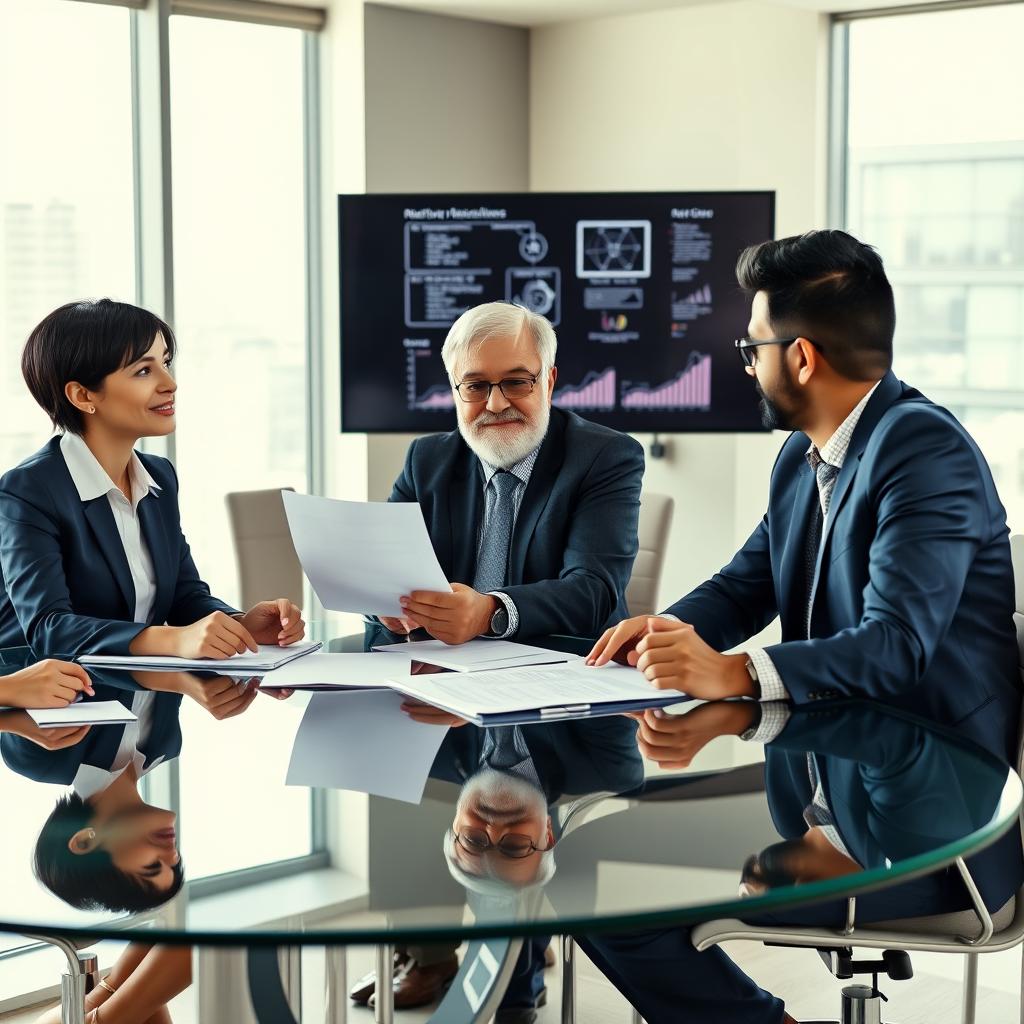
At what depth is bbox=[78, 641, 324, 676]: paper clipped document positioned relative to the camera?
7.30ft

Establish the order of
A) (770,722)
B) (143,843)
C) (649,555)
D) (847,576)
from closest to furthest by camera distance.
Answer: (143,843)
(770,722)
(847,576)
(649,555)

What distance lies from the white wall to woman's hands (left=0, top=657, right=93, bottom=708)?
3.19 metres

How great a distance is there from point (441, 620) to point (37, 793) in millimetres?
826

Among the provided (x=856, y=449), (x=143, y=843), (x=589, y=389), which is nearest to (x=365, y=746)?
(x=143, y=843)

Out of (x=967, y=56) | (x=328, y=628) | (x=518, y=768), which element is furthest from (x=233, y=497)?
(x=967, y=56)

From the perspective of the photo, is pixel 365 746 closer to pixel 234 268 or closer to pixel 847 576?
pixel 847 576

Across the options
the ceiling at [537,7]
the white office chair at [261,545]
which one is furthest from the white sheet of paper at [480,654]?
the ceiling at [537,7]

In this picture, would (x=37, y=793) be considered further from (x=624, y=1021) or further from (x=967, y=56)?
(x=967, y=56)

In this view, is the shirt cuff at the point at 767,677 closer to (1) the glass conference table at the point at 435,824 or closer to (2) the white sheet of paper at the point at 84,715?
(1) the glass conference table at the point at 435,824

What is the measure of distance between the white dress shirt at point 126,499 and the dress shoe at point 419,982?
1052 millimetres

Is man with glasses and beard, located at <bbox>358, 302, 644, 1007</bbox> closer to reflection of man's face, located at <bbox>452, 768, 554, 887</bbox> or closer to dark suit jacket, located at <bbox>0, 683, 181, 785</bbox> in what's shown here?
dark suit jacket, located at <bbox>0, 683, 181, 785</bbox>

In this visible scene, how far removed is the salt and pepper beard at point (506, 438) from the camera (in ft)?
9.21

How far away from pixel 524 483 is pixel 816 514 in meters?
0.77

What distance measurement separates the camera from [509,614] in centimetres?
246
